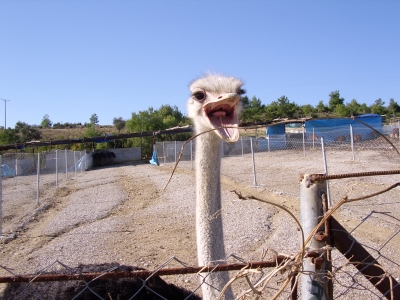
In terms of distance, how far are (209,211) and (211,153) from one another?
13.0 inches

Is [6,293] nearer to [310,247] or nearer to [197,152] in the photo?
[197,152]

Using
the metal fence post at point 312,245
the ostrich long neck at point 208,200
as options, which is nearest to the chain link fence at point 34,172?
the ostrich long neck at point 208,200

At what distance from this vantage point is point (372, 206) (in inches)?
260

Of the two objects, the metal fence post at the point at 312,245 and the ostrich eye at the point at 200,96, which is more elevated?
the ostrich eye at the point at 200,96

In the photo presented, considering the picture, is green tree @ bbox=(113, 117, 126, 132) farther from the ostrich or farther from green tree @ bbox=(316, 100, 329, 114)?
the ostrich

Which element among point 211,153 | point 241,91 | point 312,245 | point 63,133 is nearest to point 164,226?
point 241,91

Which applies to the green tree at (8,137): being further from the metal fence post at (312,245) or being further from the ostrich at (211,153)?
the metal fence post at (312,245)

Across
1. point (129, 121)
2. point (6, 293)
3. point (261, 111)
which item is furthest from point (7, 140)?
point (6, 293)

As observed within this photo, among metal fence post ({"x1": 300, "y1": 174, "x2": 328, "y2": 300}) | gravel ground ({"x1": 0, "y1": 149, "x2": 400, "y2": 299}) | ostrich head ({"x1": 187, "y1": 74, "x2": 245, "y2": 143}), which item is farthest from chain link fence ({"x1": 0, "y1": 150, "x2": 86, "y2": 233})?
metal fence post ({"x1": 300, "y1": 174, "x2": 328, "y2": 300})

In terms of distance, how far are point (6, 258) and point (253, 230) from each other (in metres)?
3.59

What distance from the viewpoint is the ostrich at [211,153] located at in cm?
183

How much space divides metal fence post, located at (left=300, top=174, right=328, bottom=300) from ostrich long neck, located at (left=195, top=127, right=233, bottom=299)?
570 mm

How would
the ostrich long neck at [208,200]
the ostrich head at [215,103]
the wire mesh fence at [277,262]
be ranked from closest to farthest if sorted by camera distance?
the wire mesh fence at [277,262] → the ostrich long neck at [208,200] → the ostrich head at [215,103]

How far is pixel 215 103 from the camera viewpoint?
207cm
